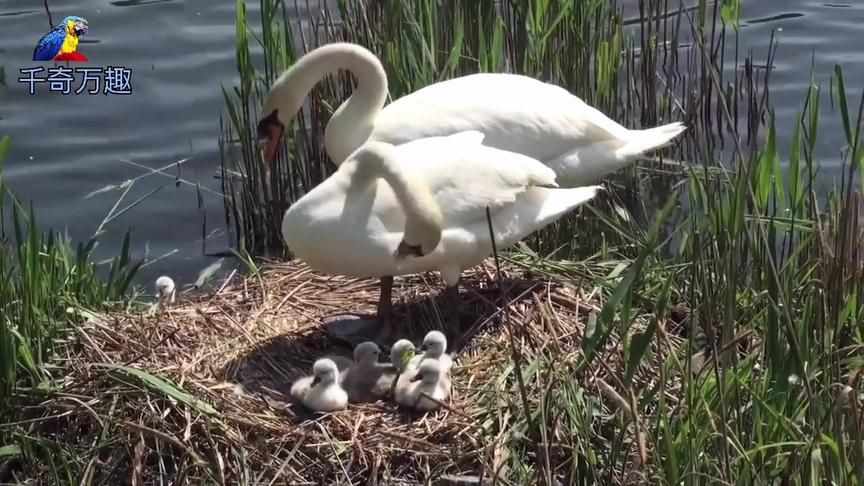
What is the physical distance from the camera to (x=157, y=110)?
330 inches

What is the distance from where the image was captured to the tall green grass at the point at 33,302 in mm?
4461

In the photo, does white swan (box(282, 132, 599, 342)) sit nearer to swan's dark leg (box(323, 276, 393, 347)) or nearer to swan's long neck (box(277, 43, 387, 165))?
swan's dark leg (box(323, 276, 393, 347))

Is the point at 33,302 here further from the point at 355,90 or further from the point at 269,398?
the point at 355,90

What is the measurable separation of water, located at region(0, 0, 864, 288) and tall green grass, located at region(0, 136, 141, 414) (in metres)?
1.49

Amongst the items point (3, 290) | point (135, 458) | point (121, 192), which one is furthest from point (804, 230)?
point (121, 192)

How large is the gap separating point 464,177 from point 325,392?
1.02 m

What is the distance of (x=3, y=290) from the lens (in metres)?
4.45

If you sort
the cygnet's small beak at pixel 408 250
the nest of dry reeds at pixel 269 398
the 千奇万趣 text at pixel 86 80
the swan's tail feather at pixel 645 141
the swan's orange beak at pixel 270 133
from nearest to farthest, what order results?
the nest of dry reeds at pixel 269 398, the cygnet's small beak at pixel 408 250, the swan's tail feather at pixel 645 141, the swan's orange beak at pixel 270 133, the 千奇万趣 text at pixel 86 80

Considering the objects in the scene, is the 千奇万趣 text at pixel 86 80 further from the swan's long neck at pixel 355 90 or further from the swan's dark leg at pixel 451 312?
the swan's dark leg at pixel 451 312

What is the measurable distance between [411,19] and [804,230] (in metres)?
2.09

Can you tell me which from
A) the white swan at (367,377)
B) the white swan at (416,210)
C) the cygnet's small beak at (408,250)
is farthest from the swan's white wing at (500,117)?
the white swan at (367,377)

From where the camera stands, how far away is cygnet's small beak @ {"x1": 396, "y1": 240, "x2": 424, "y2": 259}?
4602 millimetres

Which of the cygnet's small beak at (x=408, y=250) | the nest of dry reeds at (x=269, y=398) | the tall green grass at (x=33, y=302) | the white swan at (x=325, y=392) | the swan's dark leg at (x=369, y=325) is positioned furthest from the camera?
the swan's dark leg at (x=369, y=325)

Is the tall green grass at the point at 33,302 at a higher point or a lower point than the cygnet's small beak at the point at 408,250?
lower
